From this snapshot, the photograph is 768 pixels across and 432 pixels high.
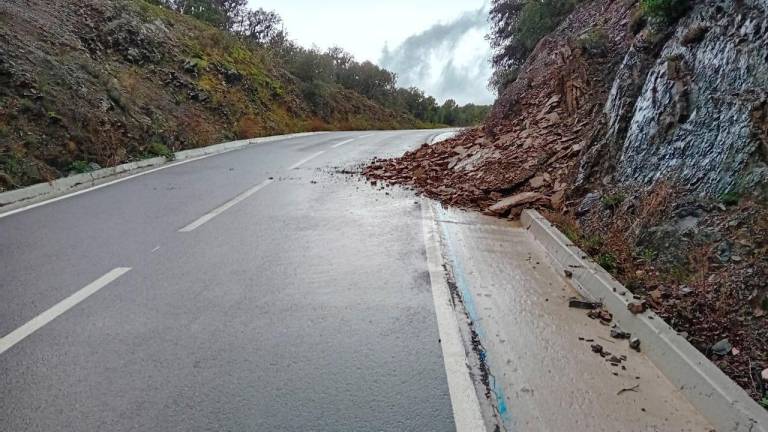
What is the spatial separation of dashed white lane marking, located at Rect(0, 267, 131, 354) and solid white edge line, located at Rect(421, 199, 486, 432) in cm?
313

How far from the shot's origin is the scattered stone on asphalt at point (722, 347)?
11.3 feet

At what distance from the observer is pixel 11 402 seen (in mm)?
2887

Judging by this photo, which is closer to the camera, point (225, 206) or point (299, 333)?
point (299, 333)

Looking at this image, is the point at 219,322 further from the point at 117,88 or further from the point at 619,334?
the point at 117,88

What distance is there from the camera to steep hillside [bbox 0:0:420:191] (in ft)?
34.2

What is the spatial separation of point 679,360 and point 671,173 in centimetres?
298

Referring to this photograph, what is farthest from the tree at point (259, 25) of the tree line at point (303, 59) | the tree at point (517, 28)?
the tree at point (517, 28)

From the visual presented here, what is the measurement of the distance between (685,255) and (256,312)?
400 centimetres

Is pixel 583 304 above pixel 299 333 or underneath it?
above

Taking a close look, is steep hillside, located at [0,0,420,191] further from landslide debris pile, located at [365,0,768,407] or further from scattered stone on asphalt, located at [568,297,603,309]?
scattered stone on asphalt, located at [568,297,603,309]

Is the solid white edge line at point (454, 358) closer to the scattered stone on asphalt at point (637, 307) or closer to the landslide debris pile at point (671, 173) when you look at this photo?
the scattered stone on asphalt at point (637, 307)

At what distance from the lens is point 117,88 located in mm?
14266

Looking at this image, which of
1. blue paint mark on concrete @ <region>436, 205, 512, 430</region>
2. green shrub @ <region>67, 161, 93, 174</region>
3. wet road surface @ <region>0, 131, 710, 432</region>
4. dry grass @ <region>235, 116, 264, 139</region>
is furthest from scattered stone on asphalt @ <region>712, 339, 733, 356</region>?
dry grass @ <region>235, 116, 264, 139</region>

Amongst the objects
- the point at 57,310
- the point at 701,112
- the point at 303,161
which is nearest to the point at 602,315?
the point at 701,112
